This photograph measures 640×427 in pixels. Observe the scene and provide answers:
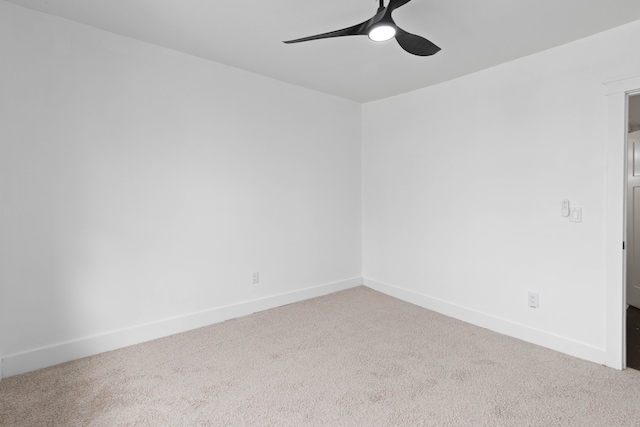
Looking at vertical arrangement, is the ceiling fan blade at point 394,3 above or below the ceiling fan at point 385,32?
above

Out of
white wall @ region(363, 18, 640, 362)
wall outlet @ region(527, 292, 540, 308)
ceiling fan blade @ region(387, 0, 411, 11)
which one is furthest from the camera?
wall outlet @ region(527, 292, 540, 308)

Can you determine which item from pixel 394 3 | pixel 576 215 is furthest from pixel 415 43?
pixel 576 215

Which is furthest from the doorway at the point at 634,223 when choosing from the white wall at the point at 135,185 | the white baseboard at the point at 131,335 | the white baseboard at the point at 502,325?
the white baseboard at the point at 131,335

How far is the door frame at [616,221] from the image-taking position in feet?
7.76

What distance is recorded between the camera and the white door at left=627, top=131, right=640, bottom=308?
3.56 metres

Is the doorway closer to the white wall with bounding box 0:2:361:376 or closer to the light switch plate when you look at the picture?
the light switch plate

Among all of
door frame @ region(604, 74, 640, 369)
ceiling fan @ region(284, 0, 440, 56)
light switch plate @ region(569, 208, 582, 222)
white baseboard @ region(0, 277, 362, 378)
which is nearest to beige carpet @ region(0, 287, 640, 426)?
white baseboard @ region(0, 277, 362, 378)

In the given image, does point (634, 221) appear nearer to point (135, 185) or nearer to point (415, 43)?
point (415, 43)

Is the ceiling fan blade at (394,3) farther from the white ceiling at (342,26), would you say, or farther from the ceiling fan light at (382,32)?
the white ceiling at (342,26)

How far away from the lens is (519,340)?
9.48ft

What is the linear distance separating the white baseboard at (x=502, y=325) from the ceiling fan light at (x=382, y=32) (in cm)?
257

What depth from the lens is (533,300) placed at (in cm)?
286

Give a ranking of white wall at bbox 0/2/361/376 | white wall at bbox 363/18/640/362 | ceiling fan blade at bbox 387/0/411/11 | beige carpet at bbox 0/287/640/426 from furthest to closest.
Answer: white wall at bbox 363/18/640/362 < white wall at bbox 0/2/361/376 < beige carpet at bbox 0/287/640/426 < ceiling fan blade at bbox 387/0/411/11

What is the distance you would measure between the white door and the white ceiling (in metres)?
1.90
